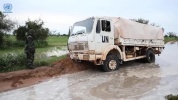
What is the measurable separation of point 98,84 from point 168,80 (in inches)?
117

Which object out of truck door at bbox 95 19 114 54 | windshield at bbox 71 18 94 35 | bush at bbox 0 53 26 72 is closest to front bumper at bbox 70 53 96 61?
truck door at bbox 95 19 114 54

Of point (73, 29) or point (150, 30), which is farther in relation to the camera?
point (150, 30)

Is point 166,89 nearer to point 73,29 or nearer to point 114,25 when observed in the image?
point 114,25

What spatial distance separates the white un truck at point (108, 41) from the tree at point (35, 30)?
21083mm

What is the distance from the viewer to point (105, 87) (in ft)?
32.2

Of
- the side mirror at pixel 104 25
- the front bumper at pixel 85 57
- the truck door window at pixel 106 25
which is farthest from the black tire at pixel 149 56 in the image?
the front bumper at pixel 85 57

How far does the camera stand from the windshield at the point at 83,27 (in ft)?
40.5

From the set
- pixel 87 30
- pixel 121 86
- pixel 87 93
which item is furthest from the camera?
pixel 87 30

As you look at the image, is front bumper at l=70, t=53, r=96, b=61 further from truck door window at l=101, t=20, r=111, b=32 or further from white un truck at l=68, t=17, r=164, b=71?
truck door window at l=101, t=20, r=111, b=32

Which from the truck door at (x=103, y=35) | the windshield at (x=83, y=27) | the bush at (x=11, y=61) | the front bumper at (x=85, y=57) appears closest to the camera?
the front bumper at (x=85, y=57)

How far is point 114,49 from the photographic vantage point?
13117 millimetres

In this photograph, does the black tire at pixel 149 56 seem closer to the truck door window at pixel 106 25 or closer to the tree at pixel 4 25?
the truck door window at pixel 106 25

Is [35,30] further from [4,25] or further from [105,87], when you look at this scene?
[105,87]

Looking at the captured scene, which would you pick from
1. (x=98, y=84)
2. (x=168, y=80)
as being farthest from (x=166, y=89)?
(x=98, y=84)
